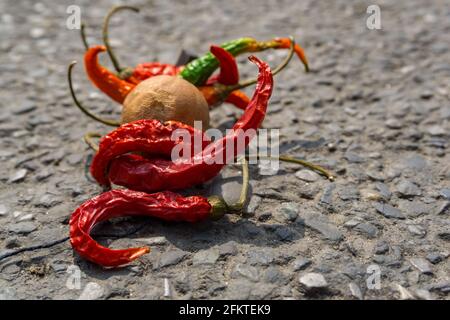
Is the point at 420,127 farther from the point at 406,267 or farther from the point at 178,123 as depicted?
the point at 178,123

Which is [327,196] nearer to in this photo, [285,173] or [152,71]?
[285,173]

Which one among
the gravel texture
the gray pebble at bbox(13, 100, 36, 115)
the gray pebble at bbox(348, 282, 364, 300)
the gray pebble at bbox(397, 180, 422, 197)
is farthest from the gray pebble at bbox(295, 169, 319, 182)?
the gray pebble at bbox(13, 100, 36, 115)

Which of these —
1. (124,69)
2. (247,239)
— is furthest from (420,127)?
(124,69)

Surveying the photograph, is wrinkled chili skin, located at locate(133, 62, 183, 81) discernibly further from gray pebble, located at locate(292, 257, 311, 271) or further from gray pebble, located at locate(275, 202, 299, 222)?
gray pebble, located at locate(292, 257, 311, 271)

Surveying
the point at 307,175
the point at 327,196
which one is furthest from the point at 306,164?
the point at 327,196

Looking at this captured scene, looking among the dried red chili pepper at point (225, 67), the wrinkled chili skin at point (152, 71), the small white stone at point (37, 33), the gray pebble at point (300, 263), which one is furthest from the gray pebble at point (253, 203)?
the small white stone at point (37, 33)

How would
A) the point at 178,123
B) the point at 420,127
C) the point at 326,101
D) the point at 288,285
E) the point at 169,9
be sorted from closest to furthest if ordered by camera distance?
the point at 288,285, the point at 178,123, the point at 420,127, the point at 326,101, the point at 169,9
